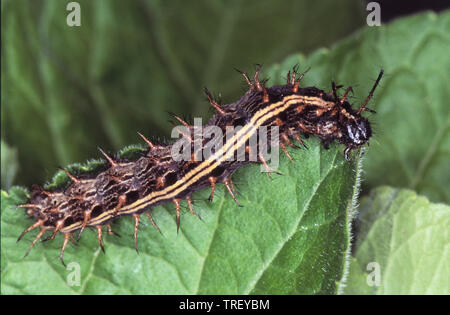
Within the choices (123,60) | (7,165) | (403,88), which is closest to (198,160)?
(7,165)

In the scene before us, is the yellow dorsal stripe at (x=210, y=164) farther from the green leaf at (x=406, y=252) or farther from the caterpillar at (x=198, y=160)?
the green leaf at (x=406, y=252)

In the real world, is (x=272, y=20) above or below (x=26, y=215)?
above

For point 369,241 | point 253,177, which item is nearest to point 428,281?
point 369,241

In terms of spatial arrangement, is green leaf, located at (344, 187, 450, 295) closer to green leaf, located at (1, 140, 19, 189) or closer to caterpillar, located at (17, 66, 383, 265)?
caterpillar, located at (17, 66, 383, 265)

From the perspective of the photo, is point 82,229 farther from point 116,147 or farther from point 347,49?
point 347,49

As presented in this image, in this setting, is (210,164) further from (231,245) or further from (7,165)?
(7,165)
